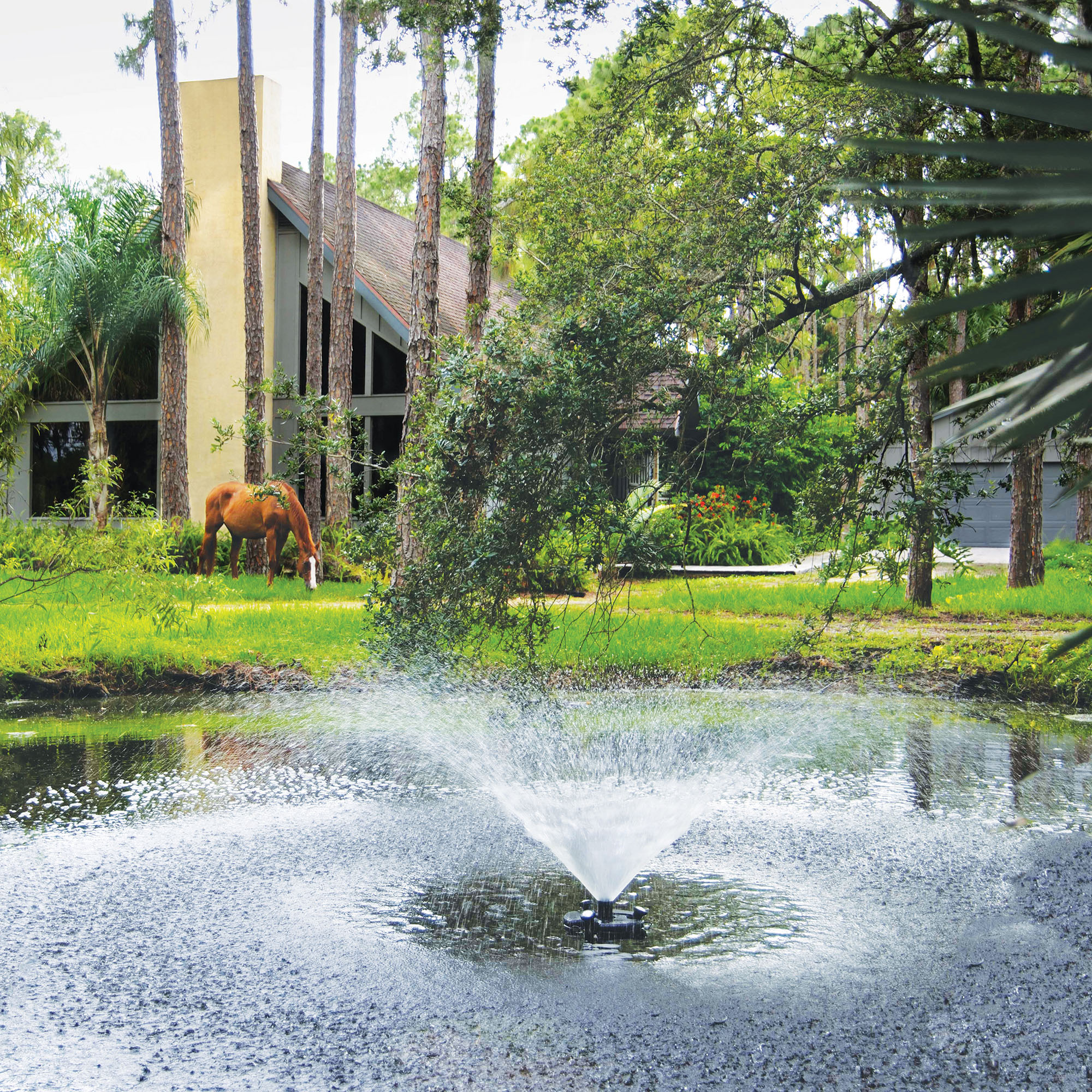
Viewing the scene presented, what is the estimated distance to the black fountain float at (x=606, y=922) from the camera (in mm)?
4348

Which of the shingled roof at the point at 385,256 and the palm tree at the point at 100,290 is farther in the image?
the shingled roof at the point at 385,256

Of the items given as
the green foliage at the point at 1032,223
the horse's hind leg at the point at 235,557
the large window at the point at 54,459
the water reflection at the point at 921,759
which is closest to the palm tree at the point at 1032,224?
the green foliage at the point at 1032,223

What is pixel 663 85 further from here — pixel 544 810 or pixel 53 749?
pixel 53 749

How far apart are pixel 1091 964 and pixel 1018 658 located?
18.9 feet

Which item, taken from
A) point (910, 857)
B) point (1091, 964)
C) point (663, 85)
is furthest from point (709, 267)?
point (1091, 964)

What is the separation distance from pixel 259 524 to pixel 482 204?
7792 mm

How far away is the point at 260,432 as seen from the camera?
396 inches

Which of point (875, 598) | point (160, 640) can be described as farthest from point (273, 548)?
point (875, 598)

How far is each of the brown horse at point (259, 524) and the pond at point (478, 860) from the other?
249 inches

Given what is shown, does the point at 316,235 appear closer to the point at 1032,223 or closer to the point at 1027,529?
the point at 1027,529

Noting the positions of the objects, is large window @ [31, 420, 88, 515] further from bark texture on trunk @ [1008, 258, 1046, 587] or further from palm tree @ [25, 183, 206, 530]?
bark texture on trunk @ [1008, 258, 1046, 587]

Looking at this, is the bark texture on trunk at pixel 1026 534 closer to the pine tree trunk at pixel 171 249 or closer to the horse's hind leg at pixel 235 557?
the horse's hind leg at pixel 235 557

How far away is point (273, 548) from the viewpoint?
617 inches

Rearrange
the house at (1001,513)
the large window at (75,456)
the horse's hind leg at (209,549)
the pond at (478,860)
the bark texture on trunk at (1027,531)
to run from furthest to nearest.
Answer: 1. the house at (1001,513)
2. the large window at (75,456)
3. the horse's hind leg at (209,549)
4. the bark texture on trunk at (1027,531)
5. the pond at (478,860)
